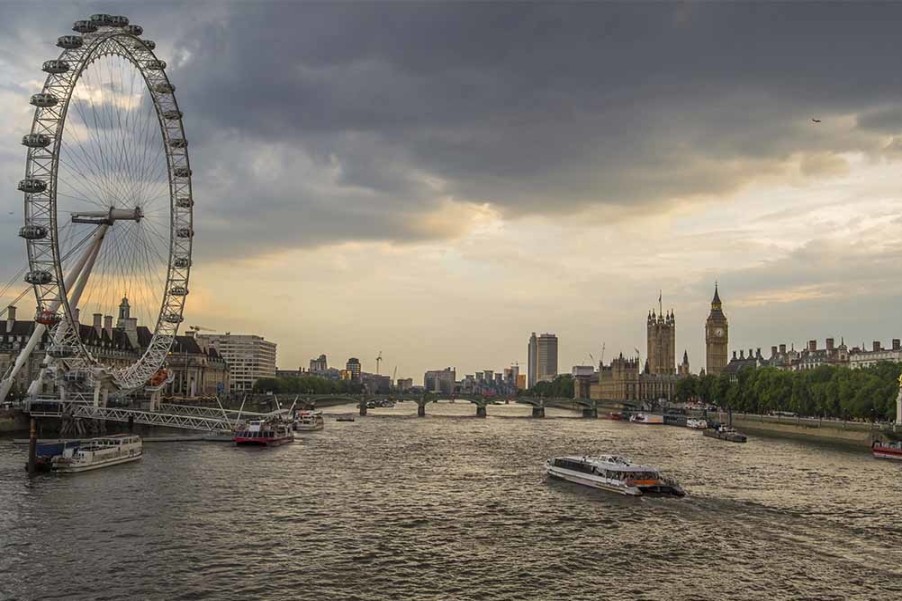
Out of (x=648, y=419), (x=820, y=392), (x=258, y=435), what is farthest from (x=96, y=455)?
(x=648, y=419)

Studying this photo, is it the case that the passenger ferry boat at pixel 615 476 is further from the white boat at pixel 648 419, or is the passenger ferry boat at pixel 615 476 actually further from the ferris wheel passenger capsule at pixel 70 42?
the white boat at pixel 648 419

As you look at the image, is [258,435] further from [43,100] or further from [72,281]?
[43,100]

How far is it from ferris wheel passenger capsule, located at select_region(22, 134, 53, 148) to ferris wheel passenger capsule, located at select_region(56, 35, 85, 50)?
26.4 ft

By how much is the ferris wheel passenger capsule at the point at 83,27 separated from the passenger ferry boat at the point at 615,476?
5503 cm

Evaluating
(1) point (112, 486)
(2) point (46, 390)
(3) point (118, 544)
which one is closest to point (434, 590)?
(3) point (118, 544)

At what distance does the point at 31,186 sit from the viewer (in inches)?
3046

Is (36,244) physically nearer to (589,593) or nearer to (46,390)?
(46,390)

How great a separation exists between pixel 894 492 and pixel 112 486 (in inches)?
2124

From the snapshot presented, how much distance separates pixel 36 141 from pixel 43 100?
3.63 m

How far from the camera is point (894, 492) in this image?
61938 mm

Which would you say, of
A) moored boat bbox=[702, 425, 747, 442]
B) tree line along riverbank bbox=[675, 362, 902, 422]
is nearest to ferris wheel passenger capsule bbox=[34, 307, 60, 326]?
moored boat bbox=[702, 425, 747, 442]

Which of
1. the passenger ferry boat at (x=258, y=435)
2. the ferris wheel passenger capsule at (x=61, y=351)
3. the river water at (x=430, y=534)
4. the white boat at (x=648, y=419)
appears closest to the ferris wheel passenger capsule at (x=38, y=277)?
the ferris wheel passenger capsule at (x=61, y=351)

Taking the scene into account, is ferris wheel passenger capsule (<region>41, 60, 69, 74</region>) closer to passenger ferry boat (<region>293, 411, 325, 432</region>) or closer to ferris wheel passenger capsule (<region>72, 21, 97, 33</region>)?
ferris wheel passenger capsule (<region>72, 21, 97, 33</region>)

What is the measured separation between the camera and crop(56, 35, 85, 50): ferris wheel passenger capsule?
75938 millimetres
